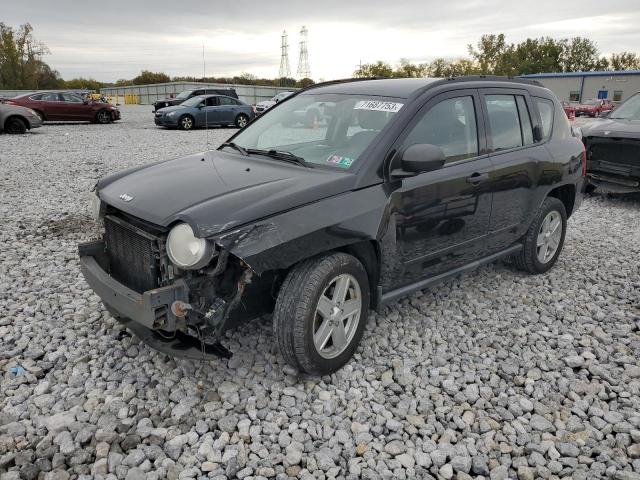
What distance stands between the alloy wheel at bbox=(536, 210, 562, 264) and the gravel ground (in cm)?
29

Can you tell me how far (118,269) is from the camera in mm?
3504

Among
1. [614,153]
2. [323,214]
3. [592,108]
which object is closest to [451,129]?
[323,214]

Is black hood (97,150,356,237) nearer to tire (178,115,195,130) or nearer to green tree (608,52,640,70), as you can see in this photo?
tire (178,115,195,130)

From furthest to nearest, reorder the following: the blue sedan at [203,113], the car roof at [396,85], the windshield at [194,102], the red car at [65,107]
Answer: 1. the windshield at [194,102]
2. the blue sedan at [203,113]
3. the red car at [65,107]
4. the car roof at [396,85]

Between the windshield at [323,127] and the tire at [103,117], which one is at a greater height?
the tire at [103,117]

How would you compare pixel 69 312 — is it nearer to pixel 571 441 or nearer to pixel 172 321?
pixel 172 321

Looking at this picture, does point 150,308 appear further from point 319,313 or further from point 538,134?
point 538,134

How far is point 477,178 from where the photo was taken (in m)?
4.05

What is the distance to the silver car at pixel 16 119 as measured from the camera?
17.4 metres

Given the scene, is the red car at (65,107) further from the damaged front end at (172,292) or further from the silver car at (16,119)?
the damaged front end at (172,292)

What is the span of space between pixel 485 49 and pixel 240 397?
330 ft

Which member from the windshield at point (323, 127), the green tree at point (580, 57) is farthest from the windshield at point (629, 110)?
the green tree at point (580, 57)

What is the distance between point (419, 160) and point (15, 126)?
18.4m

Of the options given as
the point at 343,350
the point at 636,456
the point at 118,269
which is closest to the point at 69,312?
the point at 118,269
